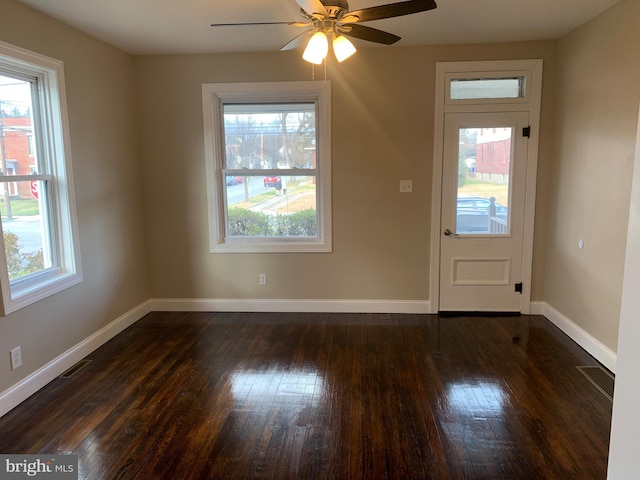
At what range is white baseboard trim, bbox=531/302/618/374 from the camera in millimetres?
3012

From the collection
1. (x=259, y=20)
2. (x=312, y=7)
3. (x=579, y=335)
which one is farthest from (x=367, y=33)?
(x=579, y=335)

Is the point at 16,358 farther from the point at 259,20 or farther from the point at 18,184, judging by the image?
the point at 259,20

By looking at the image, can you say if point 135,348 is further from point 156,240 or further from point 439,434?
point 439,434

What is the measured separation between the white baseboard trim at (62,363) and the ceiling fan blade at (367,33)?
9.86ft

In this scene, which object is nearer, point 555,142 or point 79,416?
point 79,416

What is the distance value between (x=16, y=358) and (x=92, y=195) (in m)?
1.40

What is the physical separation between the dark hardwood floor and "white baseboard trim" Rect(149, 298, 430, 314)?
49 cm

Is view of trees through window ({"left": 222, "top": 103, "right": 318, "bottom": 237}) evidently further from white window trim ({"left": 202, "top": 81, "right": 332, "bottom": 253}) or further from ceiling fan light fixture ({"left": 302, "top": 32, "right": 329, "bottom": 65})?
ceiling fan light fixture ({"left": 302, "top": 32, "right": 329, "bottom": 65})

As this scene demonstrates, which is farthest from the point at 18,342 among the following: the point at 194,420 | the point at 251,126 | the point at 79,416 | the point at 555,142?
the point at 555,142

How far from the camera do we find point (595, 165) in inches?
126

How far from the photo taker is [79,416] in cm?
250

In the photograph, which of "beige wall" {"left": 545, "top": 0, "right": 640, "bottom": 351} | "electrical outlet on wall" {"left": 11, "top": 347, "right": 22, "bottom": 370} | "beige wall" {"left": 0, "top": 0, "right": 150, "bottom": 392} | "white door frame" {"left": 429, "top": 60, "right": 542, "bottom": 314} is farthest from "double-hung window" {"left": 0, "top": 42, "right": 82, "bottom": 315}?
"beige wall" {"left": 545, "top": 0, "right": 640, "bottom": 351}

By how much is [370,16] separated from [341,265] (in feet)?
8.20

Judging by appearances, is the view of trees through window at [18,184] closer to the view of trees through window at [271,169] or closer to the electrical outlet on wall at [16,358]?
the electrical outlet on wall at [16,358]
